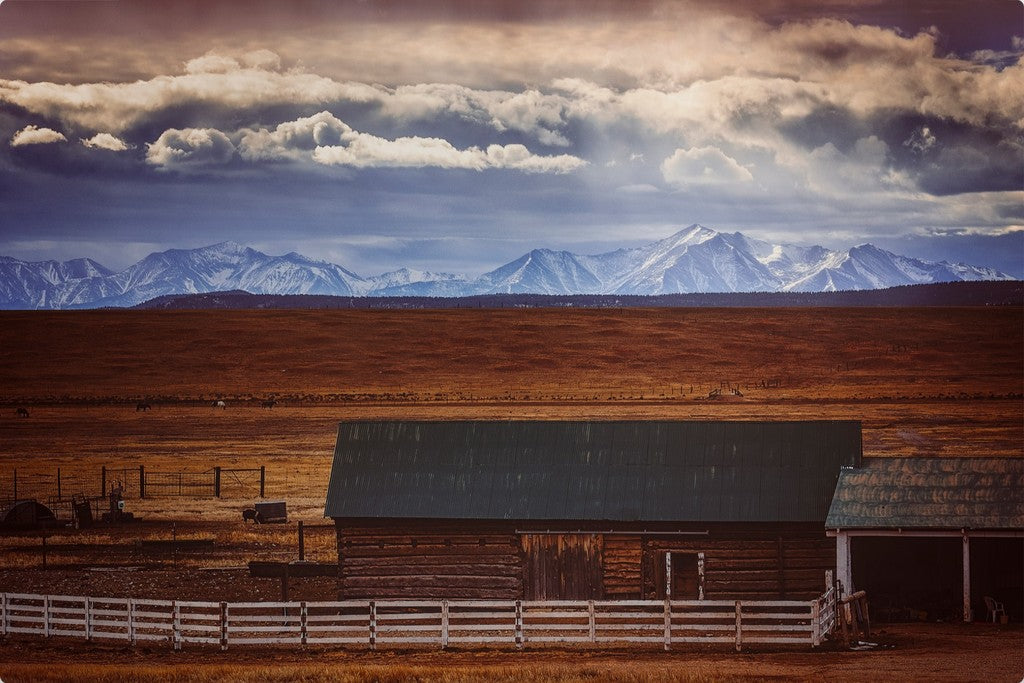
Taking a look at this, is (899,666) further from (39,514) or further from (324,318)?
(324,318)

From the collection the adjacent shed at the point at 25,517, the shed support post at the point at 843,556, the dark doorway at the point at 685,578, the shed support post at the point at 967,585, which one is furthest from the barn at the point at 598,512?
the adjacent shed at the point at 25,517

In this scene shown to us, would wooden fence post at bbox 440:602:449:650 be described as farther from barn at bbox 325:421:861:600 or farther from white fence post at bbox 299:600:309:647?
barn at bbox 325:421:861:600

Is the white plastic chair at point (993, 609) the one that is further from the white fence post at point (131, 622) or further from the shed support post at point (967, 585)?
the white fence post at point (131, 622)

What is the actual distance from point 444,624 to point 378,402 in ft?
227

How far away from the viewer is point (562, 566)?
27.6m

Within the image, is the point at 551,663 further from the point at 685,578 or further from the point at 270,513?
the point at 270,513

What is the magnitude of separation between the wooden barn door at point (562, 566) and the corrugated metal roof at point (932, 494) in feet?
17.5

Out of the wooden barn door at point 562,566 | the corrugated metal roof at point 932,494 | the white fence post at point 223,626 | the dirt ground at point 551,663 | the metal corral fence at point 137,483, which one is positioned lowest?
the dirt ground at point 551,663

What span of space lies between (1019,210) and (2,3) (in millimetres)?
59524

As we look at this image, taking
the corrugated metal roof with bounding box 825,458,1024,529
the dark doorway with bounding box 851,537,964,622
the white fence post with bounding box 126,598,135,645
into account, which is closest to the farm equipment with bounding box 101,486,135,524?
the white fence post with bounding box 126,598,135,645

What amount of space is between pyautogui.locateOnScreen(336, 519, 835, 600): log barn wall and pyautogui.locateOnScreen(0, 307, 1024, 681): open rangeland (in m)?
2.92

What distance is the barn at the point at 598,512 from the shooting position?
89.1ft

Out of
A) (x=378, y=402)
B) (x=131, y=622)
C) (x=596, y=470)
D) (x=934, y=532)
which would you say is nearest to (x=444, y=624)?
(x=131, y=622)

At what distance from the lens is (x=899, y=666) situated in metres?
20.9
